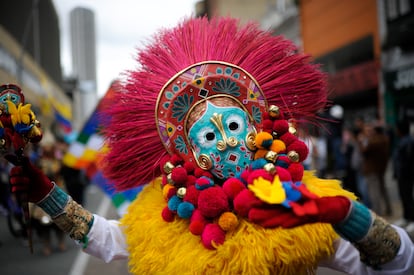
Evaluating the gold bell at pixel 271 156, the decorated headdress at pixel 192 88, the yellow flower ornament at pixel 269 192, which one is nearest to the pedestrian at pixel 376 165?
the decorated headdress at pixel 192 88

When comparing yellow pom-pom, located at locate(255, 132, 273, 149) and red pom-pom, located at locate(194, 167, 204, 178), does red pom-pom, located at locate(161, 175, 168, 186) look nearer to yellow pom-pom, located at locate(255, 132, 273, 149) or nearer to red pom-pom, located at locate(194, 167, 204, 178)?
red pom-pom, located at locate(194, 167, 204, 178)

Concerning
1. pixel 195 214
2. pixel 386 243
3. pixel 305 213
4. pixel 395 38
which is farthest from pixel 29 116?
pixel 395 38

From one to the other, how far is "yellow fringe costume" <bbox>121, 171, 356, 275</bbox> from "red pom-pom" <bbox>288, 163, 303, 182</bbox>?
0.28ft

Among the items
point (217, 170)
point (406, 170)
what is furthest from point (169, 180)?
point (406, 170)

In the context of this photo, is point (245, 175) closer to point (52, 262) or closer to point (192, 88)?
point (192, 88)

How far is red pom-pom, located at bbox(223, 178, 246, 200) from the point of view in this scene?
1.49 meters

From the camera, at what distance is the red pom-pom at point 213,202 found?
1.48 m

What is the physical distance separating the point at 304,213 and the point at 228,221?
0.41 m

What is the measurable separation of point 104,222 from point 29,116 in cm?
55

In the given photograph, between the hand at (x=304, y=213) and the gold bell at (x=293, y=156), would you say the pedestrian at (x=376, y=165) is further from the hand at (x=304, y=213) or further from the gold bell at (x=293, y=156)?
the hand at (x=304, y=213)

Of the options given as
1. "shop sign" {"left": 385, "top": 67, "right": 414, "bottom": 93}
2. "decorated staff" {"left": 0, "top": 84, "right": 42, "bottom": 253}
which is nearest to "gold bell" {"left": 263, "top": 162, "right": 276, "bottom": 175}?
"decorated staff" {"left": 0, "top": 84, "right": 42, "bottom": 253}

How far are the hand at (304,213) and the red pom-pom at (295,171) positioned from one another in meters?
0.28

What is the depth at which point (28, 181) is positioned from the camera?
1.62 metres

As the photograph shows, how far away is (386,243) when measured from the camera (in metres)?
1.33
